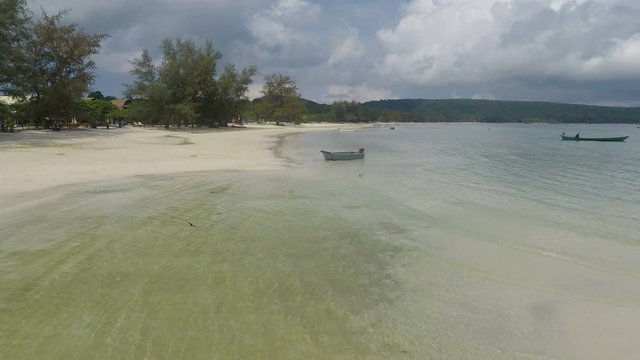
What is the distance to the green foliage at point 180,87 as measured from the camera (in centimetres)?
6181

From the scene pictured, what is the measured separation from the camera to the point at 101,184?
16562mm

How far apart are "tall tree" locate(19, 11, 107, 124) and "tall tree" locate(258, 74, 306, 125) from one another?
62.6 m

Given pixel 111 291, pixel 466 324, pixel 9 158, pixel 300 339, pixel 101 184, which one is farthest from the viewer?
pixel 9 158

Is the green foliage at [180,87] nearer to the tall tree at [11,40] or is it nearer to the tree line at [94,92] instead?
the tree line at [94,92]

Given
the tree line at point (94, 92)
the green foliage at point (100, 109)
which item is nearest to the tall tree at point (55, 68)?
the tree line at point (94, 92)

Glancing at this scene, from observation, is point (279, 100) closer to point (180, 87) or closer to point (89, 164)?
point (180, 87)

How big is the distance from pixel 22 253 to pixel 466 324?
26.1ft

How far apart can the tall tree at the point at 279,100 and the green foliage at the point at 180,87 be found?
35044 millimetres

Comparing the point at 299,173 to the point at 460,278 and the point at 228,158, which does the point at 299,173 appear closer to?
the point at 228,158

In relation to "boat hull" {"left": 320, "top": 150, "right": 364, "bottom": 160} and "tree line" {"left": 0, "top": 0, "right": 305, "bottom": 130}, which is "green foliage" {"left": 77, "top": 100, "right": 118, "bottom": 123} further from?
"boat hull" {"left": 320, "top": 150, "right": 364, "bottom": 160}

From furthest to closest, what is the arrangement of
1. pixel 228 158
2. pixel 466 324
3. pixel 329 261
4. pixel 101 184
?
pixel 228 158 < pixel 101 184 < pixel 329 261 < pixel 466 324

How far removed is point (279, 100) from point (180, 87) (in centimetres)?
4484

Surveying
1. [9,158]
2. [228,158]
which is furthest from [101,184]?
[228,158]

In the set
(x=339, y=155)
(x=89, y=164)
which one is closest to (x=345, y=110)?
(x=339, y=155)
